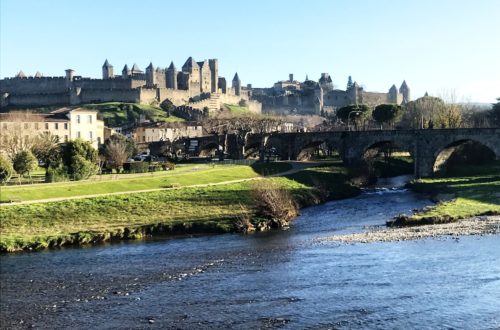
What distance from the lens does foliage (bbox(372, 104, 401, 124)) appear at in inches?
4838

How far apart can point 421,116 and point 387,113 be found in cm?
955

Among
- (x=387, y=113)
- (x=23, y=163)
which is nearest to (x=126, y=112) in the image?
(x=387, y=113)

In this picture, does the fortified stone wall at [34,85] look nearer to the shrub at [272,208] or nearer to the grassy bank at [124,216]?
the grassy bank at [124,216]

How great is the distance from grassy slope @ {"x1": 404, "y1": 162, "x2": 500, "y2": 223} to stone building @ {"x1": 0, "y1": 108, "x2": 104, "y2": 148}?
162 feet

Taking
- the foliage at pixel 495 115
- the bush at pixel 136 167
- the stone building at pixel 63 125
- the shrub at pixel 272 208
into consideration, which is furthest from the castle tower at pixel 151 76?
the shrub at pixel 272 208

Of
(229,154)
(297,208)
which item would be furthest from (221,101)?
(297,208)

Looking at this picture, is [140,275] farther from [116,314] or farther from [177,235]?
[177,235]

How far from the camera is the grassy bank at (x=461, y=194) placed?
46544mm

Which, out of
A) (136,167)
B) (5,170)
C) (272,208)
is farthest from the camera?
(136,167)

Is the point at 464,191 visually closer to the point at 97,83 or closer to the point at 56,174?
the point at 56,174

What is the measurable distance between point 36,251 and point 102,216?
9.17m

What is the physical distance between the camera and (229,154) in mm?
110562

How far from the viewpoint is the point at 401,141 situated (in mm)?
87250

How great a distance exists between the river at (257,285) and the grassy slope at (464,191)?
9604 mm
